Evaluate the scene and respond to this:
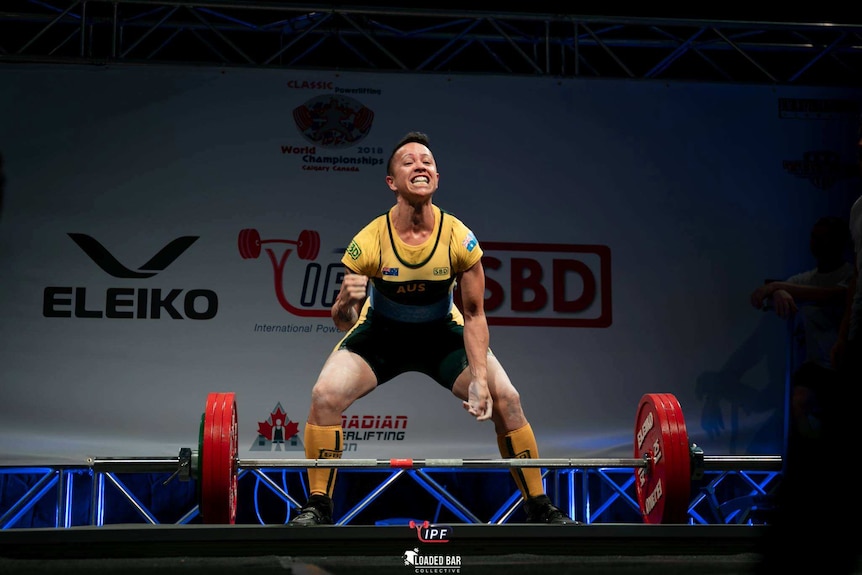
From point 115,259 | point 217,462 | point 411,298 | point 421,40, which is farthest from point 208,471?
point 421,40

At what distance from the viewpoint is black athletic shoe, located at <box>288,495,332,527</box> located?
3230 millimetres

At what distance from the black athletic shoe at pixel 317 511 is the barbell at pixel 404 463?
14cm

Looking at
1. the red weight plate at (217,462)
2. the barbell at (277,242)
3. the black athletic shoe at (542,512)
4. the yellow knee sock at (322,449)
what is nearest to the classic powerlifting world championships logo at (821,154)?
the barbell at (277,242)

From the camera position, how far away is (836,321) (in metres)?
5.32

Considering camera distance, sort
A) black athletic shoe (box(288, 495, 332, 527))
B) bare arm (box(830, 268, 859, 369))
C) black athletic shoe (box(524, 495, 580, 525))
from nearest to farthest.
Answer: bare arm (box(830, 268, 859, 369))
black athletic shoe (box(288, 495, 332, 527))
black athletic shoe (box(524, 495, 580, 525))

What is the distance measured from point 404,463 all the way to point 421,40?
355 centimetres

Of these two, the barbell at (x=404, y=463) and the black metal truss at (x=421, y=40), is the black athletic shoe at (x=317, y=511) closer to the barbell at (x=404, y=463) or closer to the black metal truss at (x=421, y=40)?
the barbell at (x=404, y=463)

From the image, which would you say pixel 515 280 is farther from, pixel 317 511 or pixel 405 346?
pixel 317 511

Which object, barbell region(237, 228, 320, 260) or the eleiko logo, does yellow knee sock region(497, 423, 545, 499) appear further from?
the eleiko logo

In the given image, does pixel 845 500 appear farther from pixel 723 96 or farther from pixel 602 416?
pixel 723 96

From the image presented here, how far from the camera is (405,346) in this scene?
361 cm

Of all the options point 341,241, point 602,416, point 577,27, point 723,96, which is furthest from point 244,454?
point 723,96

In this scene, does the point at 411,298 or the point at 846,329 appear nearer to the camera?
the point at 846,329

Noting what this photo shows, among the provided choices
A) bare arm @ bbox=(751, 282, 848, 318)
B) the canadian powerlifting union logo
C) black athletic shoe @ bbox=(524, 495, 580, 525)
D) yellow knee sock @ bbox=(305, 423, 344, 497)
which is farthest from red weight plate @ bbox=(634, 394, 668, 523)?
the canadian powerlifting union logo
